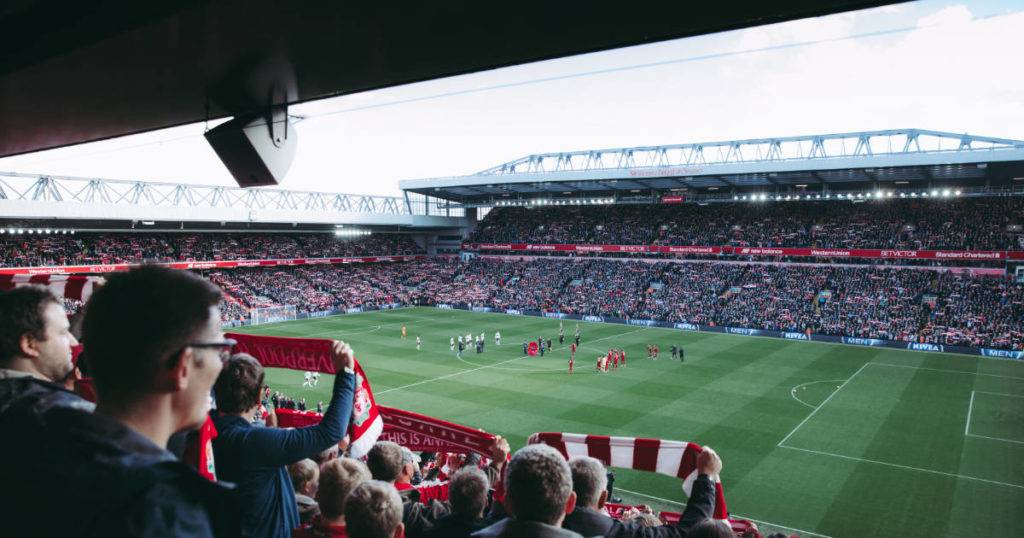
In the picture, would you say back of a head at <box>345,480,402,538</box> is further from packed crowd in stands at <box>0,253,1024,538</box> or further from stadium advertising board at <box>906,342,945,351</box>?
stadium advertising board at <box>906,342,945,351</box>

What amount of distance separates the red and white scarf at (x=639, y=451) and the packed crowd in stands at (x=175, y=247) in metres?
38.3

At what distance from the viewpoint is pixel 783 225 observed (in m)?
54.5

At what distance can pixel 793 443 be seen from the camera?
19922 millimetres

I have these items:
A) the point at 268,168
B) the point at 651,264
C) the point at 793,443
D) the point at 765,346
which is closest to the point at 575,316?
the point at 651,264

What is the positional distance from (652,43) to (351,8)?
82.1 inches

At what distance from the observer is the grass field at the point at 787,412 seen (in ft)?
50.5

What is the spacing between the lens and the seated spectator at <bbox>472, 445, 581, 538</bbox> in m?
2.85

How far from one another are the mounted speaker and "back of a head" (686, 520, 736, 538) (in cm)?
519

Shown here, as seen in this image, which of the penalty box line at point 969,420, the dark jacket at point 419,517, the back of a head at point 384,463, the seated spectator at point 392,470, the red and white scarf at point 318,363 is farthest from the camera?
the penalty box line at point 969,420

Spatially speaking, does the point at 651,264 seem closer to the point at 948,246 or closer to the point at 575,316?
the point at 575,316

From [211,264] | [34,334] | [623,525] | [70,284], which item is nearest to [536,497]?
[623,525]

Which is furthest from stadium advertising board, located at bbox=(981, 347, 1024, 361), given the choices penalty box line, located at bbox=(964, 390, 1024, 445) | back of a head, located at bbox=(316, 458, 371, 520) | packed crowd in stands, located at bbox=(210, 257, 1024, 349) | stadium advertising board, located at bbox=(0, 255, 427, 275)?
stadium advertising board, located at bbox=(0, 255, 427, 275)

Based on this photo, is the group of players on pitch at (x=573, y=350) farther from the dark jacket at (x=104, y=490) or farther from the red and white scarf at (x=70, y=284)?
the dark jacket at (x=104, y=490)

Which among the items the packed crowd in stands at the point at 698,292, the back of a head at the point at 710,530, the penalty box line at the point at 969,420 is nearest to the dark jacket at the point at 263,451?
the back of a head at the point at 710,530
